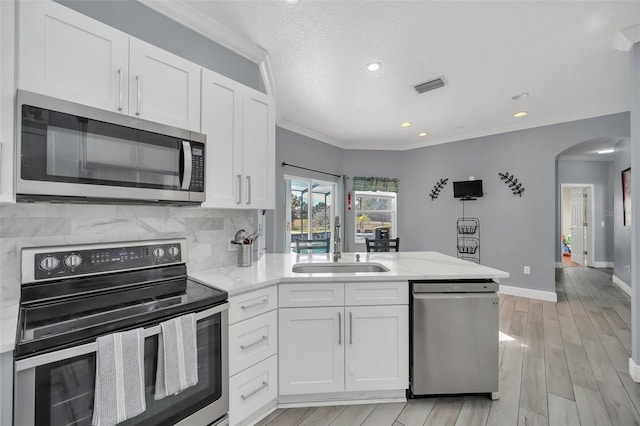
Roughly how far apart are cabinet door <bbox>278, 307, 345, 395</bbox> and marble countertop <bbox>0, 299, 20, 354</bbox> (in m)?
1.24

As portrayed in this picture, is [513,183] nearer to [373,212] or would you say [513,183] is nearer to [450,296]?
[373,212]

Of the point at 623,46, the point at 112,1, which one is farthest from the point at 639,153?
the point at 112,1

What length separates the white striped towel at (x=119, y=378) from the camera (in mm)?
1080

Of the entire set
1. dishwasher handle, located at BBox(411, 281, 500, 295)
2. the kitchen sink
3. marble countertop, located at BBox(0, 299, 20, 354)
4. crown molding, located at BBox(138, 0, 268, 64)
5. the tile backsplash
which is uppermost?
crown molding, located at BBox(138, 0, 268, 64)

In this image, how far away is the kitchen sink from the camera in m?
2.37

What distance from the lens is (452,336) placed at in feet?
6.40

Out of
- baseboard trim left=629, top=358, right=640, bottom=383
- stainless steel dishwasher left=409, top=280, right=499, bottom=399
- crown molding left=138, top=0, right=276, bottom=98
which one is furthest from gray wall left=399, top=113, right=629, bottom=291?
crown molding left=138, top=0, right=276, bottom=98

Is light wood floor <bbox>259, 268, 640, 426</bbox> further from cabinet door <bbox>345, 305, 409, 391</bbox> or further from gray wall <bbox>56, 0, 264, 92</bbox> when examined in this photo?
gray wall <bbox>56, 0, 264, 92</bbox>

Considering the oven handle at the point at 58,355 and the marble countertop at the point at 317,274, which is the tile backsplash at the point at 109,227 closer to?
the marble countertop at the point at 317,274

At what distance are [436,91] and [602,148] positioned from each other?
485 centimetres

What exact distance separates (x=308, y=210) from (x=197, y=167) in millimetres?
3584

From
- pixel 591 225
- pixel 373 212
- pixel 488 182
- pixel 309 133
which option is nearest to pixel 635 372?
pixel 488 182

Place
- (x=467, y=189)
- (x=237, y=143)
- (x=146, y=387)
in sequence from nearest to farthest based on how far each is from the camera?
(x=146, y=387) < (x=237, y=143) < (x=467, y=189)

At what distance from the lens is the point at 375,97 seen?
360 cm
